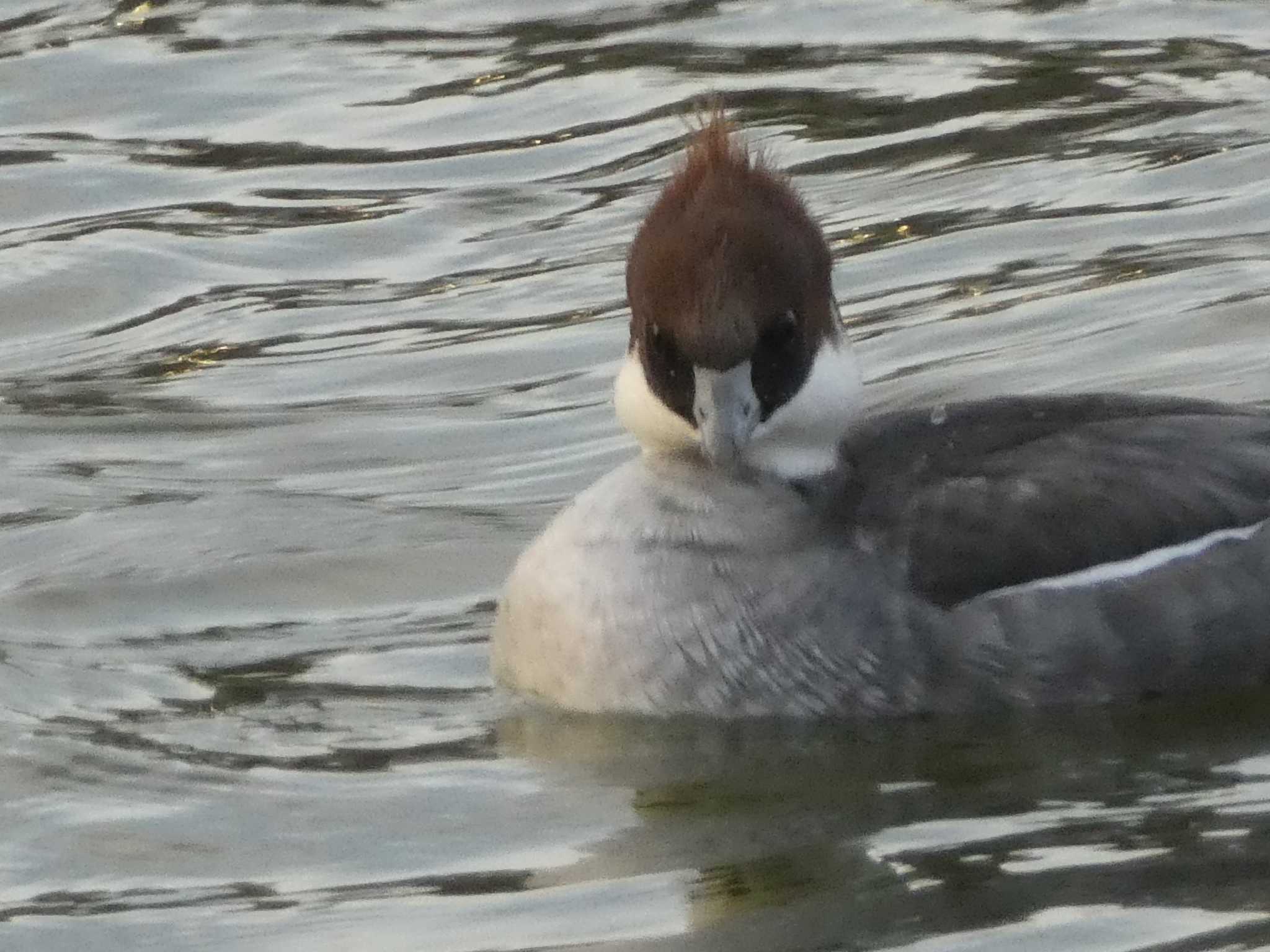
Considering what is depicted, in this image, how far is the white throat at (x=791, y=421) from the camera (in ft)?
26.5

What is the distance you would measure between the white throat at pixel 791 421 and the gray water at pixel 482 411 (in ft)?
2.56

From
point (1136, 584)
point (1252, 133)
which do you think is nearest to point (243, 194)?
point (1252, 133)

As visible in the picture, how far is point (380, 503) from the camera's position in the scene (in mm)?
10023

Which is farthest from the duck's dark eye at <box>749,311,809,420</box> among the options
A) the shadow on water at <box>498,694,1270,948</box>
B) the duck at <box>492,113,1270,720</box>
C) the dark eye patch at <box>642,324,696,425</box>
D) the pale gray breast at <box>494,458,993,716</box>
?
the shadow on water at <box>498,694,1270,948</box>

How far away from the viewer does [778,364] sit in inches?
314

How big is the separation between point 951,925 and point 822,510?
193cm

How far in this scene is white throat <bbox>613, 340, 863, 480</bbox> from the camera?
8.07m

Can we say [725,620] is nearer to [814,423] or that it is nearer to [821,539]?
[821,539]

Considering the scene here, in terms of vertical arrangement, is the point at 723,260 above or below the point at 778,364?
above

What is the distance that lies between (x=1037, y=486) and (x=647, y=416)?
1077 mm

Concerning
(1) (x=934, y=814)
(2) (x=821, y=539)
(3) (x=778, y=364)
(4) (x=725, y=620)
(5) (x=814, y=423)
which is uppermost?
(3) (x=778, y=364)

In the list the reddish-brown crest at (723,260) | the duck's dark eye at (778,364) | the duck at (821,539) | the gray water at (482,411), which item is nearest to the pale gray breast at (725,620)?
the duck at (821,539)

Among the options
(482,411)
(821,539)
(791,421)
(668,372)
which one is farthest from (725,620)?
(482,411)

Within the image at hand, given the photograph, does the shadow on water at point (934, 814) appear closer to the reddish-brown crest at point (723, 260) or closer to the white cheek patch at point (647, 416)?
the white cheek patch at point (647, 416)
